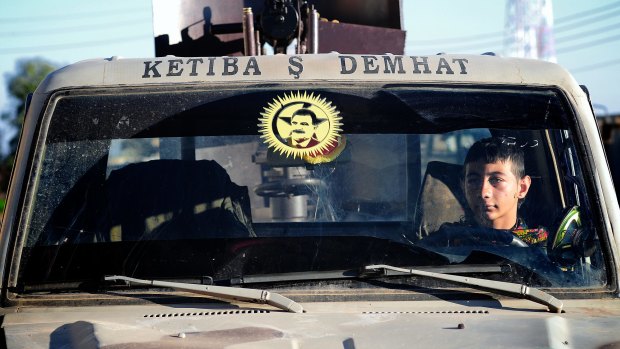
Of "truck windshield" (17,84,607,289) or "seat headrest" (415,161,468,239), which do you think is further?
"seat headrest" (415,161,468,239)

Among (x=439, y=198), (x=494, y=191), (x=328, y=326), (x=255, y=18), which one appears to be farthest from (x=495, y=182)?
(x=255, y=18)

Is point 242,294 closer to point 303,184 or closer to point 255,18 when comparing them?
point 303,184

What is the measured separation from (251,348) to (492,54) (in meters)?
1.66

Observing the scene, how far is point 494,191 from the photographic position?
328 centimetres

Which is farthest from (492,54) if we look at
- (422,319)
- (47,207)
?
(47,207)

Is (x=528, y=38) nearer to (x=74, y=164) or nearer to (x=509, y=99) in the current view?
(x=509, y=99)

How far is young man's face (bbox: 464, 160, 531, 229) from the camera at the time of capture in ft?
10.5

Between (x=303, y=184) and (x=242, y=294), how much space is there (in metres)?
0.52

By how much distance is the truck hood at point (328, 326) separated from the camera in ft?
8.52

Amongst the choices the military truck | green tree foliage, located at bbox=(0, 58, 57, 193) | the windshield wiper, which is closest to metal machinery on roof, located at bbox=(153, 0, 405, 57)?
the military truck

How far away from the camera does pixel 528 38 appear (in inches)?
344

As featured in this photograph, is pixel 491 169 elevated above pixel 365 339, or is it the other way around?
pixel 491 169

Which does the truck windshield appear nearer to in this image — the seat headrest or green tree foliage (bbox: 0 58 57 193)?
the seat headrest

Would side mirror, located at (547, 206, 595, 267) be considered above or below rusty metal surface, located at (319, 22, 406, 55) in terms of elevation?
below
